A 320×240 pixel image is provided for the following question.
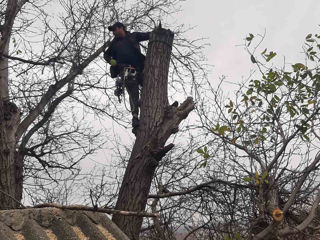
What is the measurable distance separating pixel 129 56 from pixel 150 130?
4.73 feet

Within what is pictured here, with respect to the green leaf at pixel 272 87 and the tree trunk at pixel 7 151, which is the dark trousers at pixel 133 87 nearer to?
the tree trunk at pixel 7 151

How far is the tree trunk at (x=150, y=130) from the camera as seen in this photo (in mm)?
4016

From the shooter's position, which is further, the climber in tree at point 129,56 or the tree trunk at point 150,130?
the climber in tree at point 129,56

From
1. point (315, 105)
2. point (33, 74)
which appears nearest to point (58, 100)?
point (33, 74)

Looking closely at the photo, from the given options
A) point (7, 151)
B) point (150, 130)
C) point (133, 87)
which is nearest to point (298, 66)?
point (150, 130)

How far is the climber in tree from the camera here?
5168mm

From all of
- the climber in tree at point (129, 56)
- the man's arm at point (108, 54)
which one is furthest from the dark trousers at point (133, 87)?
the man's arm at point (108, 54)

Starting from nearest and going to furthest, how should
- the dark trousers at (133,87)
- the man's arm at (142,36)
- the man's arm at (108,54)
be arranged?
the dark trousers at (133,87) < the man's arm at (142,36) < the man's arm at (108,54)

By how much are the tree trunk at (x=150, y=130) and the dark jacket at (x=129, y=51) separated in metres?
0.53

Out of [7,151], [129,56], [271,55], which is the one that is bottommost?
[7,151]

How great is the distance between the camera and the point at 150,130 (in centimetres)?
436

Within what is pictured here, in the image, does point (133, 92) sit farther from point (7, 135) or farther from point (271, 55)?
point (271, 55)

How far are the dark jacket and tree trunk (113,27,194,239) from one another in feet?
1.74

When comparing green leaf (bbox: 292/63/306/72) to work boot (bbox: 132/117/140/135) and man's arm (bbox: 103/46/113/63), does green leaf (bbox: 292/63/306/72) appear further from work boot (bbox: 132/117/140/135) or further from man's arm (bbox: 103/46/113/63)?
man's arm (bbox: 103/46/113/63)
